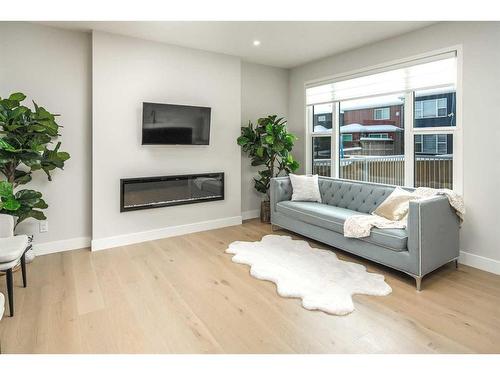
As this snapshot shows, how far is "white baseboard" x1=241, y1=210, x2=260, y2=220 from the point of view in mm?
5207

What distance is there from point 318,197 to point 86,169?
10.1 ft

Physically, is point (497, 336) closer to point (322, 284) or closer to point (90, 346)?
point (322, 284)

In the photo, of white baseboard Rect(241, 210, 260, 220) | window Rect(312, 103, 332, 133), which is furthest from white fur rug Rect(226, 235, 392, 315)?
window Rect(312, 103, 332, 133)

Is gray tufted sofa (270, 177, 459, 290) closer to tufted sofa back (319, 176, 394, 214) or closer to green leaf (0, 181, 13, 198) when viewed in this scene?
Result: tufted sofa back (319, 176, 394, 214)

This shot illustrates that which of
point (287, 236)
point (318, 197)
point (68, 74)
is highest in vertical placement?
point (68, 74)

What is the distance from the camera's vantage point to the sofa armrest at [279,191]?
4.50 metres

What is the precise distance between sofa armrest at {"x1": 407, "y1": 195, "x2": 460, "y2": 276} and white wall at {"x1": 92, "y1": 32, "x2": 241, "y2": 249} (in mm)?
2770

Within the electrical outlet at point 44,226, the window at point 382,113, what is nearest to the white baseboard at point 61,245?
the electrical outlet at point 44,226

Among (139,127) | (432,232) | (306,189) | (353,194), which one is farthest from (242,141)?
(432,232)

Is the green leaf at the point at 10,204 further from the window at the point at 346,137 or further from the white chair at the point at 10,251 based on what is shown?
the window at the point at 346,137

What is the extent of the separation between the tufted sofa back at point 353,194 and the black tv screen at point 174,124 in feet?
6.14

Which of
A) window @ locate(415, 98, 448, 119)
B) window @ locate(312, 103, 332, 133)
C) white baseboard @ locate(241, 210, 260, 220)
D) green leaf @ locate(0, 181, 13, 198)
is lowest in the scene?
white baseboard @ locate(241, 210, 260, 220)
